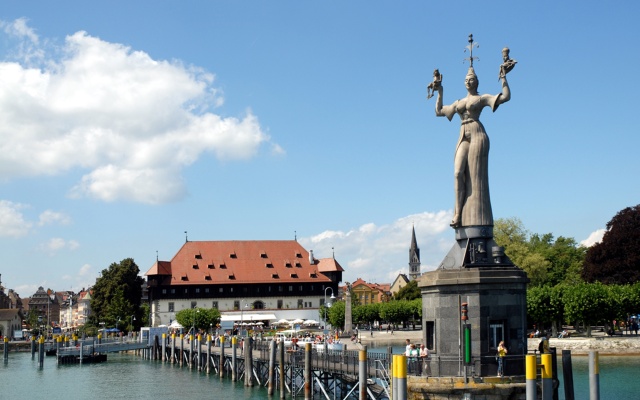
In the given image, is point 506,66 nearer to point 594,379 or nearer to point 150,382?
point 594,379

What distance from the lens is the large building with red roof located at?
100625mm

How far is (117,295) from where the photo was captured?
9925 cm

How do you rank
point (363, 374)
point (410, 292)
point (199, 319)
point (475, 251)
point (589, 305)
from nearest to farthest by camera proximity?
point (475, 251)
point (363, 374)
point (589, 305)
point (199, 319)
point (410, 292)

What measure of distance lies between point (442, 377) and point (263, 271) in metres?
83.8

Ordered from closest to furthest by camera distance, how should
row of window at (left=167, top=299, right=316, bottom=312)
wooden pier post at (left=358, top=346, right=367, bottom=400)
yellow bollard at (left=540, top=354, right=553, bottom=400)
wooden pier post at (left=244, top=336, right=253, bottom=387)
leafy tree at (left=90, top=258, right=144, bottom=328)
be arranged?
yellow bollard at (left=540, top=354, right=553, bottom=400)
wooden pier post at (left=358, top=346, right=367, bottom=400)
wooden pier post at (left=244, top=336, right=253, bottom=387)
leafy tree at (left=90, top=258, right=144, bottom=328)
row of window at (left=167, top=299, right=316, bottom=312)

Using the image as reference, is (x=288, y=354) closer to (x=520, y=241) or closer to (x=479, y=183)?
(x=479, y=183)

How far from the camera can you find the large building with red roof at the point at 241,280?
100625 mm

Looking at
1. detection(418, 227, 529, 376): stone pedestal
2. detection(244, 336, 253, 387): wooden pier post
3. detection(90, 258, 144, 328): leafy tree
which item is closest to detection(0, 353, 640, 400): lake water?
detection(244, 336, 253, 387): wooden pier post

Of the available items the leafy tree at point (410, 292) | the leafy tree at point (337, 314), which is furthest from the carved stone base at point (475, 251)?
the leafy tree at point (410, 292)

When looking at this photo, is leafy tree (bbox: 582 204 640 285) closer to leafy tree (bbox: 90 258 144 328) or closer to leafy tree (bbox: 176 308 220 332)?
leafy tree (bbox: 176 308 220 332)

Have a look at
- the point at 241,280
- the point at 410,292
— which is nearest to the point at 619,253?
the point at 241,280

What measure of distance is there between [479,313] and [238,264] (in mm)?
84465

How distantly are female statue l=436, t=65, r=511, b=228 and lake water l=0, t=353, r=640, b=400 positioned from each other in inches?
523

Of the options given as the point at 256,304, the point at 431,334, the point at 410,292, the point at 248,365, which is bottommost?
the point at 248,365
